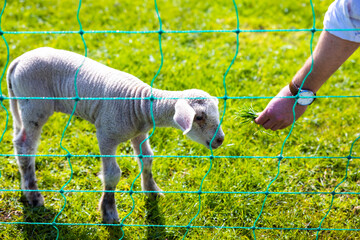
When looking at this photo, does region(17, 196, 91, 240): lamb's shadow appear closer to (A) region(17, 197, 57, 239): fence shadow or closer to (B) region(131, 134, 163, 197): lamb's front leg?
(A) region(17, 197, 57, 239): fence shadow

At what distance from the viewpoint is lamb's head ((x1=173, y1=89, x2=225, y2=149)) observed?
2.99m

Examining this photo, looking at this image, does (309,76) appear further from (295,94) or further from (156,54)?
(156,54)

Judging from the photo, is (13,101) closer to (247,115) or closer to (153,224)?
(153,224)

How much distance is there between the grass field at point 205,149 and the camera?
364cm

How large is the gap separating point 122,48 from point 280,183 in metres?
3.28

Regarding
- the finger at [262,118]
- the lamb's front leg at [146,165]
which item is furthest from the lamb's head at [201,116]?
the lamb's front leg at [146,165]

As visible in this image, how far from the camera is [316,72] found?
294 centimetres

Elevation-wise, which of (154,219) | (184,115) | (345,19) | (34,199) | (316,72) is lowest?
(154,219)

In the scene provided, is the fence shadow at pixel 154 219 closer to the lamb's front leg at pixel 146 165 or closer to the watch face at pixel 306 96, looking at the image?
the lamb's front leg at pixel 146 165

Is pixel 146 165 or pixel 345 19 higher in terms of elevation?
pixel 345 19

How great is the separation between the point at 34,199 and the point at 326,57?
2.90 m

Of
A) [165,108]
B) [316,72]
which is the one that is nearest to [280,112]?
[316,72]

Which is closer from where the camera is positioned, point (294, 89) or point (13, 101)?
point (294, 89)

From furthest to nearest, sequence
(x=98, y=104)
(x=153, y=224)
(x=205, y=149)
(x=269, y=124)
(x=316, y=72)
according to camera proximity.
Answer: (x=205, y=149)
(x=153, y=224)
(x=98, y=104)
(x=269, y=124)
(x=316, y=72)
